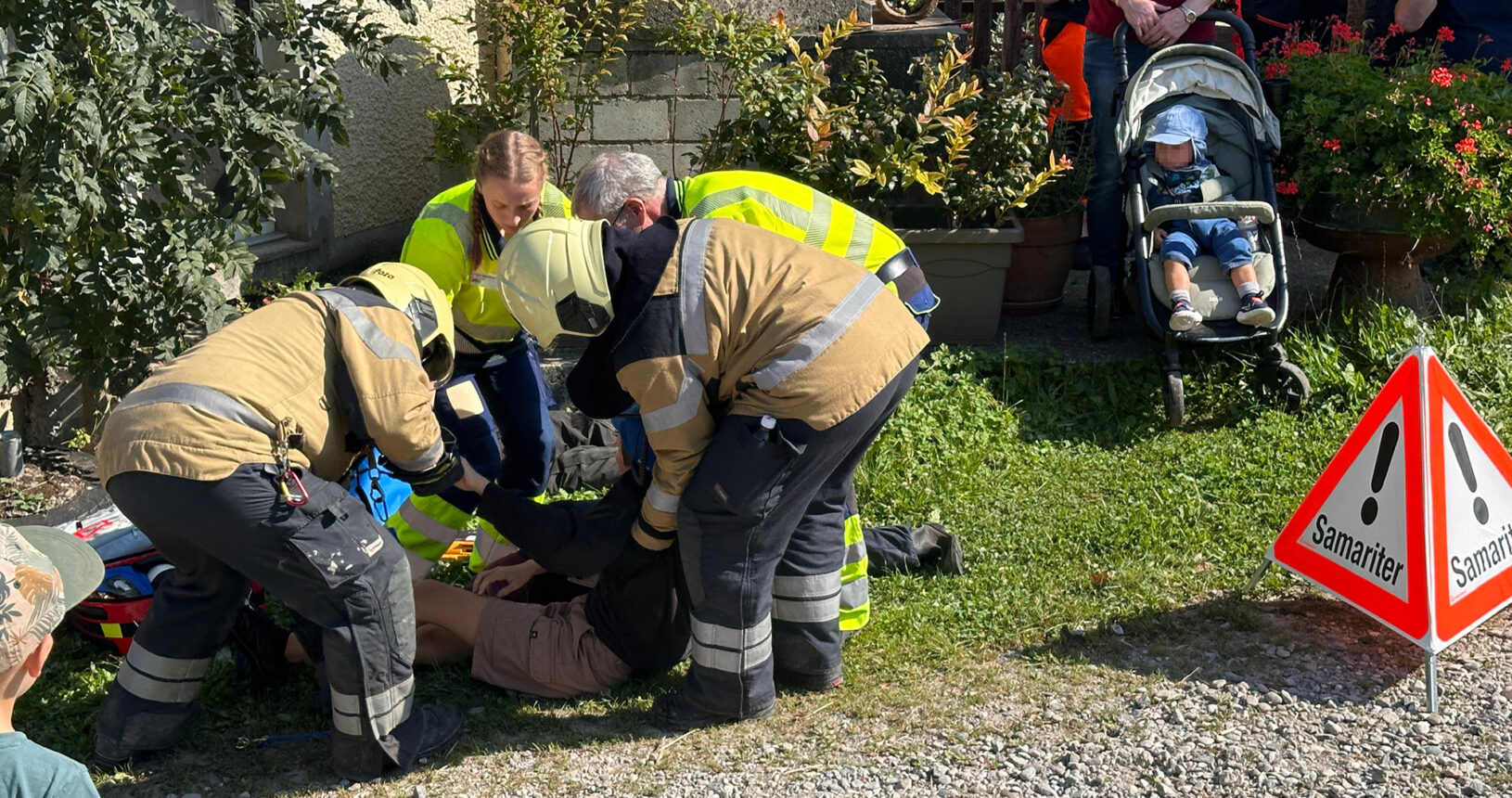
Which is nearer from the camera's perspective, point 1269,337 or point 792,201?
point 792,201

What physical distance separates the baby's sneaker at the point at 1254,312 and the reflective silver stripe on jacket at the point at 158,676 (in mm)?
4162

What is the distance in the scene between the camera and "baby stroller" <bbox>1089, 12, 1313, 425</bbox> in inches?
229

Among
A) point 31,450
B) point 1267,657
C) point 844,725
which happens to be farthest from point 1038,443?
point 31,450

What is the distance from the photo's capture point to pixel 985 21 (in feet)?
24.4

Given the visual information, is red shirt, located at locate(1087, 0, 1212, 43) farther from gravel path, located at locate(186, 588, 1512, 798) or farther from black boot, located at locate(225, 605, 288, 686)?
black boot, located at locate(225, 605, 288, 686)

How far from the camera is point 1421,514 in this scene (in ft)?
13.1

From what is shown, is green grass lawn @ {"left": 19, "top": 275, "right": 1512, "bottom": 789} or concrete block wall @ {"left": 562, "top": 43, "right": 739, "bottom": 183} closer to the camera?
green grass lawn @ {"left": 19, "top": 275, "right": 1512, "bottom": 789}

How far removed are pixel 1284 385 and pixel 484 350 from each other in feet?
11.2

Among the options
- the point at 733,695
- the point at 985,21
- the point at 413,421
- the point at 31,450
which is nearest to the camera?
the point at 413,421

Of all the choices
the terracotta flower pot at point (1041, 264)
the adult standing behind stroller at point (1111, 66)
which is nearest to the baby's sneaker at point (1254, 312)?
the adult standing behind stroller at point (1111, 66)

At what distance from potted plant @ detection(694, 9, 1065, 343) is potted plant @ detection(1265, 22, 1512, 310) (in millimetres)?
1211

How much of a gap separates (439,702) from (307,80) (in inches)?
98.3

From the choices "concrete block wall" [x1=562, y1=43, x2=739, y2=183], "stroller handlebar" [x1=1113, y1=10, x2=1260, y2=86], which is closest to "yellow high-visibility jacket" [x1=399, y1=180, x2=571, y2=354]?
"concrete block wall" [x1=562, y1=43, x2=739, y2=183]

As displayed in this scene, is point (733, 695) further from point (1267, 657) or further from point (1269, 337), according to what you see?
point (1269, 337)
